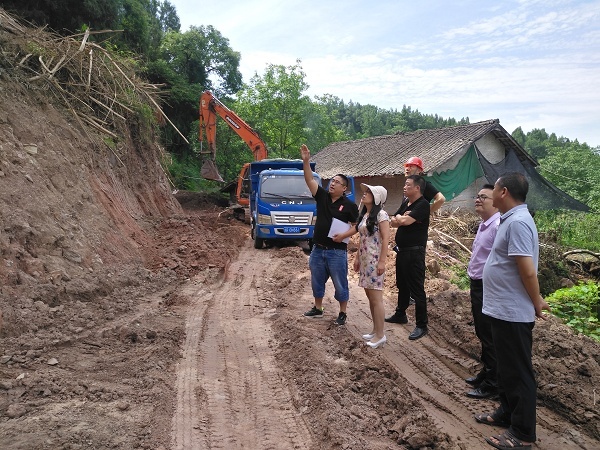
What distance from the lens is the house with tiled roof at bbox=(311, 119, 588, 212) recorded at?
1734cm

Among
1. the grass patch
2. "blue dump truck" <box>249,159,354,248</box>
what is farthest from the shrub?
the grass patch

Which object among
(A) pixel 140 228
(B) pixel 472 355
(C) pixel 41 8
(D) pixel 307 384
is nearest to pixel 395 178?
(A) pixel 140 228

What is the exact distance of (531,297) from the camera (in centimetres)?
337

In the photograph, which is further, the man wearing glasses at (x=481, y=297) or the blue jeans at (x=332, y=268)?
the blue jeans at (x=332, y=268)

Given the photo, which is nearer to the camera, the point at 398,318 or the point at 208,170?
the point at 398,318

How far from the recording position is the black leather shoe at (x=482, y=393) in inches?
168

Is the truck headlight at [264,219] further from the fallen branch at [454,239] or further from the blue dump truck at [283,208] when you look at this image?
the fallen branch at [454,239]

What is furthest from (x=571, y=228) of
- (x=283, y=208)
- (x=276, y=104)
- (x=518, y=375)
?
(x=276, y=104)

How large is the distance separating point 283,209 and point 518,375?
9.03m

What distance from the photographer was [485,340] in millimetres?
4301

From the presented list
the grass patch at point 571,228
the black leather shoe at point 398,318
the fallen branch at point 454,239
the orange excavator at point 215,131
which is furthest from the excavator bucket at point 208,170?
the black leather shoe at point 398,318

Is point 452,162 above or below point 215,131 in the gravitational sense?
below

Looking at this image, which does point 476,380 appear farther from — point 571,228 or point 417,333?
point 571,228

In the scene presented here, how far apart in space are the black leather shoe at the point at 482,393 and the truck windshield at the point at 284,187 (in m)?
8.47
